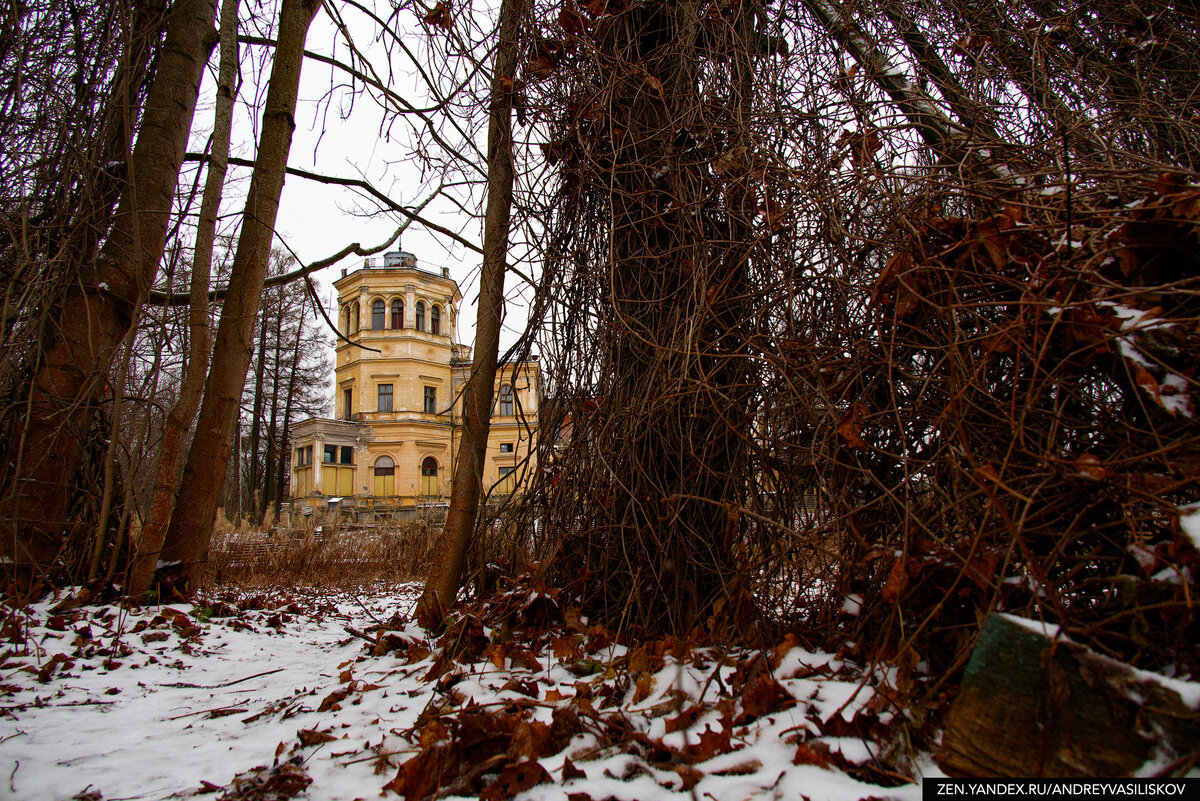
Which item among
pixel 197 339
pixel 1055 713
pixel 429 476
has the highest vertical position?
pixel 197 339

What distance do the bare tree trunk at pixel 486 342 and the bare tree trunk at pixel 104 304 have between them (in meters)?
1.70

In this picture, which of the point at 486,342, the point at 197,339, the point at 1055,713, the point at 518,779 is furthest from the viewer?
the point at 197,339

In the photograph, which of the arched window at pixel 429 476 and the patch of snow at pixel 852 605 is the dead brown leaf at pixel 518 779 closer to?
the patch of snow at pixel 852 605

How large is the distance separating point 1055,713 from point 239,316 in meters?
4.43

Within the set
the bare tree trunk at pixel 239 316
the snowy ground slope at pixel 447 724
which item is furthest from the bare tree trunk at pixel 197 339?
the snowy ground slope at pixel 447 724

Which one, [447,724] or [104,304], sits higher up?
[104,304]

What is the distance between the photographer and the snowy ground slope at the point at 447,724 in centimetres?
133

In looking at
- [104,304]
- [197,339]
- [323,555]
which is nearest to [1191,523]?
[197,339]

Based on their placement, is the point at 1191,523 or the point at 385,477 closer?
the point at 1191,523

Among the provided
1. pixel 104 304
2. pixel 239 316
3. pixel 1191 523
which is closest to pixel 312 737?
pixel 1191 523

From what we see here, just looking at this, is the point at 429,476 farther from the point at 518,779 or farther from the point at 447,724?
the point at 518,779

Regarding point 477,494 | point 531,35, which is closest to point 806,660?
point 477,494

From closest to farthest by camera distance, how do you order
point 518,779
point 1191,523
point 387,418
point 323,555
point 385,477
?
point 1191,523
point 518,779
point 323,555
point 387,418
point 385,477

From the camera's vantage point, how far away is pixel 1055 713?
3.39 ft
